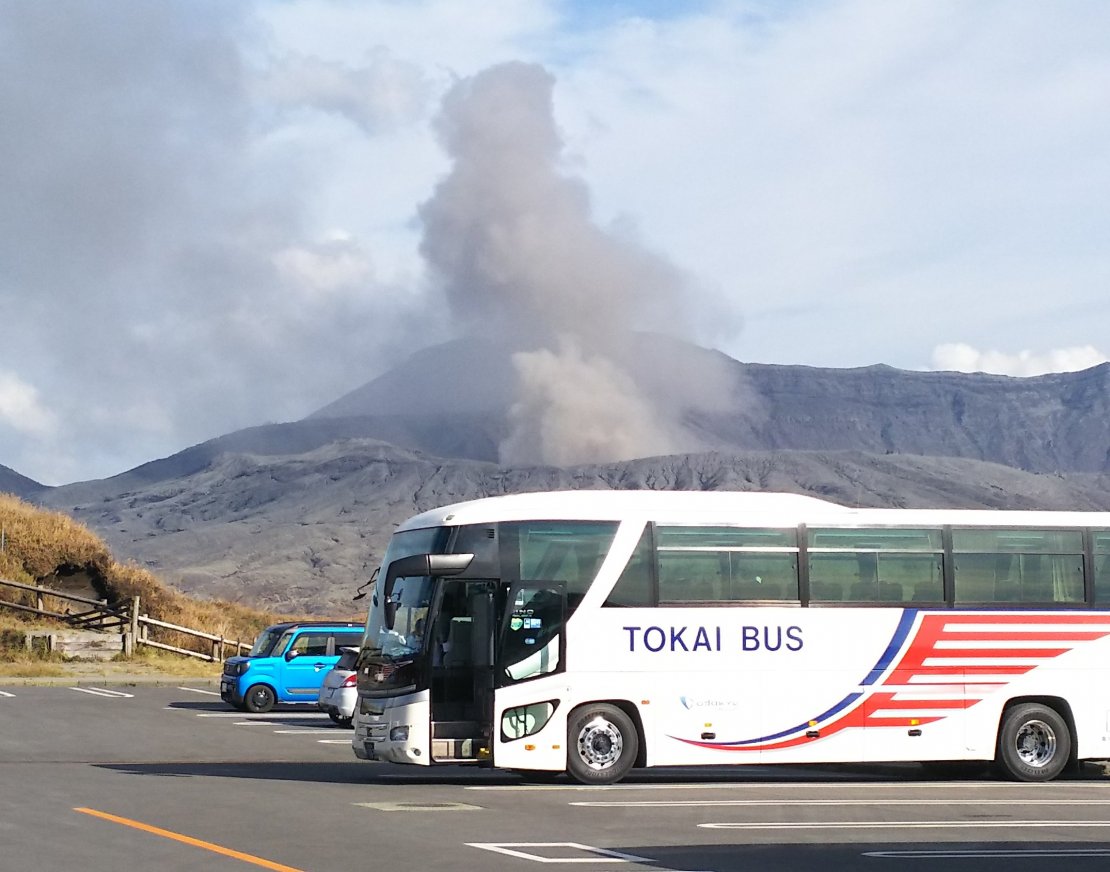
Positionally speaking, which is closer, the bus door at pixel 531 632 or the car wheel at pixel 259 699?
the bus door at pixel 531 632

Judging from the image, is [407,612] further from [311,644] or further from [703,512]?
[311,644]

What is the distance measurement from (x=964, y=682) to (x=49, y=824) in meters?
11.7

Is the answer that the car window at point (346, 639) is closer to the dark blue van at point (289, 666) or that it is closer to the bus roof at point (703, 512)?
the dark blue van at point (289, 666)

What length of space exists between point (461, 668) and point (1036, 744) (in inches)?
301

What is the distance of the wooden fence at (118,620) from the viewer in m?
45.9

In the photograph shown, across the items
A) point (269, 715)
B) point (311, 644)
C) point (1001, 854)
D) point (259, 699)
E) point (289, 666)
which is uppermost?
point (311, 644)

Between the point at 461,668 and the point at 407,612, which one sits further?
the point at 407,612

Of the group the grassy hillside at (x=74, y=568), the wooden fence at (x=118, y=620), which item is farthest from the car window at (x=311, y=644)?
the grassy hillside at (x=74, y=568)

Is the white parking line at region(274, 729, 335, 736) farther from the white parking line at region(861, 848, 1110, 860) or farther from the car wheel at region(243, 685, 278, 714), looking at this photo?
the white parking line at region(861, 848, 1110, 860)

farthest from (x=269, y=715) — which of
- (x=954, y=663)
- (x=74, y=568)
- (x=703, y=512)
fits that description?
(x=74, y=568)

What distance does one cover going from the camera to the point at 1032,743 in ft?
70.6

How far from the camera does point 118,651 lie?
148ft

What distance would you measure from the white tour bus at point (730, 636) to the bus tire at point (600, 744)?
0.03 metres

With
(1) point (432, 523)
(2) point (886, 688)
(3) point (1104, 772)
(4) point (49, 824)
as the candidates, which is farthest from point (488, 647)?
(3) point (1104, 772)
